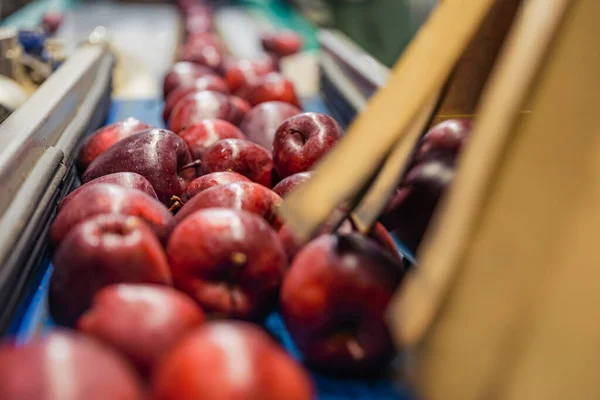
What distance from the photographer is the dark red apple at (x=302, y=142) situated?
138 cm

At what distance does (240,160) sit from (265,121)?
373 mm

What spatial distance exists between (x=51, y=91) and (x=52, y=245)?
0.84 metres

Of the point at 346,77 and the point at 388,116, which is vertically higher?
the point at 388,116

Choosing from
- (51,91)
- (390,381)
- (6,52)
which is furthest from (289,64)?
(390,381)

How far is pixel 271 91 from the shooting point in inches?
84.2

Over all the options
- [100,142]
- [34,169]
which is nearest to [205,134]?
[100,142]

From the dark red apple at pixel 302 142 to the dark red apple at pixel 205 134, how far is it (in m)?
0.22

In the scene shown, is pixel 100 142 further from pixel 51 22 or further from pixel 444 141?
pixel 51 22

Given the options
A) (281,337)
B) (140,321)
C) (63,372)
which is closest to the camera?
(63,372)

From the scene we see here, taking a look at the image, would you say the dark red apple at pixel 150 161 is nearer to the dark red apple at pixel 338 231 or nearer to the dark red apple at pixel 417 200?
the dark red apple at pixel 338 231

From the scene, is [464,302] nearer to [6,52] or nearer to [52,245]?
[52,245]

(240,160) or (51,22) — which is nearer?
(240,160)

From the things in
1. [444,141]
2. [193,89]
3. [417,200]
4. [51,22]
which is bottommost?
[51,22]

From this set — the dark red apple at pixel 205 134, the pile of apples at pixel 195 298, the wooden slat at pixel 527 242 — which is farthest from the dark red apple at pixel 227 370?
the dark red apple at pixel 205 134
